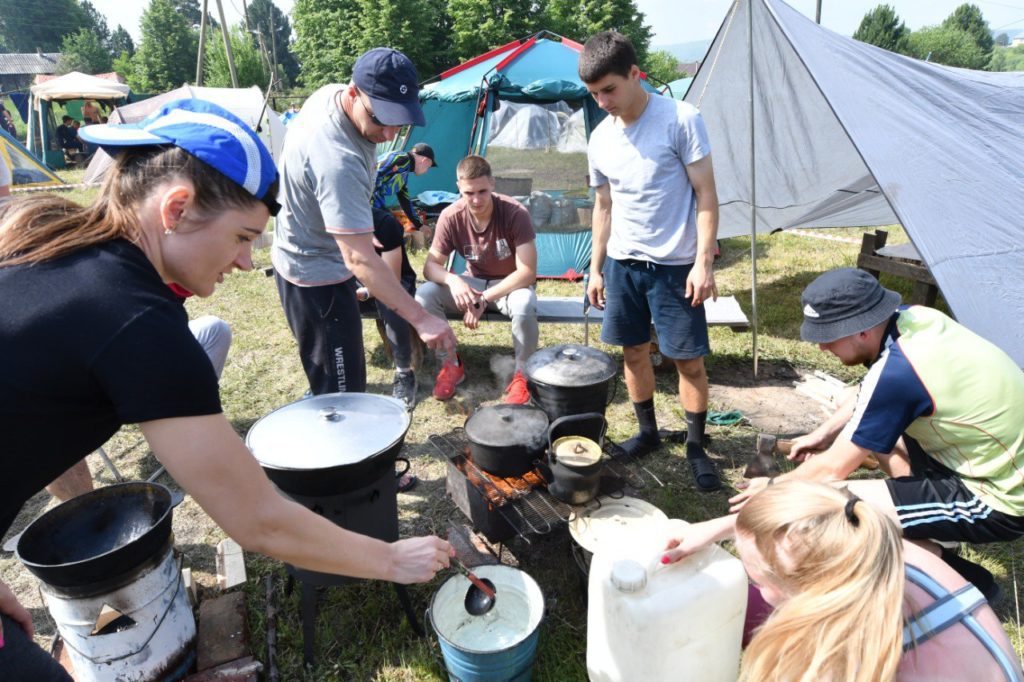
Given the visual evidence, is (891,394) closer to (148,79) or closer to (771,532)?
(771,532)

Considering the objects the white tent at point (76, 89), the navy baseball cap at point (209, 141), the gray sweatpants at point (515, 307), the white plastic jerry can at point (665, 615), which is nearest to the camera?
the navy baseball cap at point (209, 141)

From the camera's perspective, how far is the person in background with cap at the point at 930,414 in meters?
1.83

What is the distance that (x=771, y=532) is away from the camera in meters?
1.41

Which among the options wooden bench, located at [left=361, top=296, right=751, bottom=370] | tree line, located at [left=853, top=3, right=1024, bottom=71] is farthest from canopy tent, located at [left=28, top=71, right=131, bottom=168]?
tree line, located at [left=853, top=3, right=1024, bottom=71]

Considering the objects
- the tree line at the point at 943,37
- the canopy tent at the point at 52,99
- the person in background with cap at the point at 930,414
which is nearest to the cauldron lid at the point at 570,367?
the person in background with cap at the point at 930,414

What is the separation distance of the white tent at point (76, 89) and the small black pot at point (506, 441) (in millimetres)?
20713

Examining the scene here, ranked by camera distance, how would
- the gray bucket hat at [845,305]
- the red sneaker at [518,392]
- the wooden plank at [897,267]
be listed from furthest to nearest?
the wooden plank at [897,267], the red sneaker at [518,392], the gray bucket hat at [845,305]

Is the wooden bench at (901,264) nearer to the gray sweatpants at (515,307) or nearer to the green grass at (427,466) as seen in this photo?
the green grass at (427,466)

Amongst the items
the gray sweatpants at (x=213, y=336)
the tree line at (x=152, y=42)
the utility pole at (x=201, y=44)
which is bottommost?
the gray sweatpants at (x=213, y=336)

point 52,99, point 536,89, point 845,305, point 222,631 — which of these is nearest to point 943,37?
point 536,89

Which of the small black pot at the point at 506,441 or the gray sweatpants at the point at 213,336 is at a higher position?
the gray sweatpants at the point at 213,336

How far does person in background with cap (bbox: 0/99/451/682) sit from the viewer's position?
99cm

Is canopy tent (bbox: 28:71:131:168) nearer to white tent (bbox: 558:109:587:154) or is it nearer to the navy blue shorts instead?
white tent (bbox: 558:109:587:154)

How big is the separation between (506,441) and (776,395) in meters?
2.56
